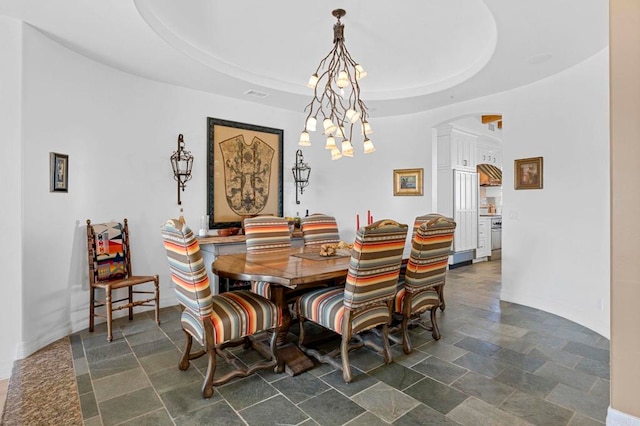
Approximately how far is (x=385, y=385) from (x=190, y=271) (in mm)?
1515

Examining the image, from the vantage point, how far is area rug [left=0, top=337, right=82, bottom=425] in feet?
6.57

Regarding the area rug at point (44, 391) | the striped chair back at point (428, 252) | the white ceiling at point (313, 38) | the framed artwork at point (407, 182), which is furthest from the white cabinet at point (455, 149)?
the area rug at point (44, 391)

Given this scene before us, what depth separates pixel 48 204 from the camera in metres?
3.08

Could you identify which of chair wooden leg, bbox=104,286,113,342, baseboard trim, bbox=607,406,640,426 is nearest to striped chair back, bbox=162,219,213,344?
chair wooden leg, bbox=104,286,113,342

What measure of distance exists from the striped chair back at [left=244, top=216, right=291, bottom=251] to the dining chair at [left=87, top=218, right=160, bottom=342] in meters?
1.07

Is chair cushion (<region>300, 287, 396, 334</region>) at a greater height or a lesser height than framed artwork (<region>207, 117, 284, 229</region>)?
lesser

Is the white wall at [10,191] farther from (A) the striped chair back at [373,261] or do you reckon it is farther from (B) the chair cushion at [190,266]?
(A) the striped chair back at [373,261]

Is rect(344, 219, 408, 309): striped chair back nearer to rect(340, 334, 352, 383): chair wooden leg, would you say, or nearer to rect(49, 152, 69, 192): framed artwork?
rect(340, 334, 352, 383): chair wooden leg

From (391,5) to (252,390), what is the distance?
314cm

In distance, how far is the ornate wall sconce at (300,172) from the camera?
5438 mm

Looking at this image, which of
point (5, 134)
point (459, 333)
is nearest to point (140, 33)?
point (5, 134)

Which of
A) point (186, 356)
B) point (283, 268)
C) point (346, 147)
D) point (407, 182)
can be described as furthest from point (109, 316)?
point (407, 182)

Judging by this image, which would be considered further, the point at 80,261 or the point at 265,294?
the point at 80,261

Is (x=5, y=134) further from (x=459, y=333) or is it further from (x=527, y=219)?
(x=527, y=219)
